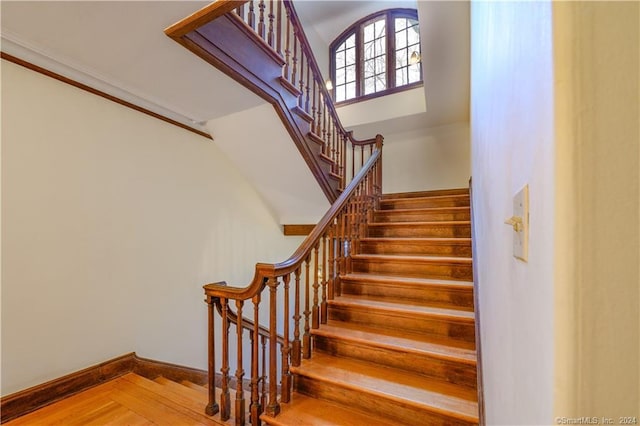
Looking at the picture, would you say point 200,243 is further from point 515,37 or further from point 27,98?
point 515,37

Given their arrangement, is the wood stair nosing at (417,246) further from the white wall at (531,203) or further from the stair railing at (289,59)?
the white wall at (531,203)

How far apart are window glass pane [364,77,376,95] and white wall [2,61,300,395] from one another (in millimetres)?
2637

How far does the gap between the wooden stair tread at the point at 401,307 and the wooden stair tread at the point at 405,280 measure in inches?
6.0

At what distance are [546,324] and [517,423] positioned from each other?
1.09 feet

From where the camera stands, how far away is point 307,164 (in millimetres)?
3008

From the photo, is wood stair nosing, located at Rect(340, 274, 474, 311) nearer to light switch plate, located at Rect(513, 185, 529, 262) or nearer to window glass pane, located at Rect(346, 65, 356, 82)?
light switch plate, located at Rect(513, 185, 529, 262)

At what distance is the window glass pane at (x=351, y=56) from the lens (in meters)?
4.78

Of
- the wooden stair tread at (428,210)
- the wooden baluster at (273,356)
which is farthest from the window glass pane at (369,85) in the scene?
the wooden baluster at (273,356)

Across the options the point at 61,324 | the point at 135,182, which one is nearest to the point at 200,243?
the point at 135,182

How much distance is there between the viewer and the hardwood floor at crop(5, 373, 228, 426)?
1676 mm

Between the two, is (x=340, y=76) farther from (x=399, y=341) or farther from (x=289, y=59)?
(x=399, y=341)

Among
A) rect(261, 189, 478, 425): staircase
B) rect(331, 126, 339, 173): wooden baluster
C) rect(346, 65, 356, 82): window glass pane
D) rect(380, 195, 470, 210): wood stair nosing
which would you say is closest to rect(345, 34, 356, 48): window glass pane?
rect(346, 65, 356, 82): window glass pane

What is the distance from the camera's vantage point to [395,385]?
1.62 metres

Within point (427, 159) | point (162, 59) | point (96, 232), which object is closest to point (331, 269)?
point (96, 232)
